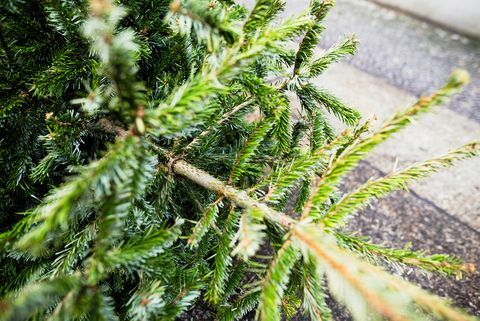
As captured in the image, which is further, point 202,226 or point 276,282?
point 202,226

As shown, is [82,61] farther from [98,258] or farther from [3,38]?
[98,258]

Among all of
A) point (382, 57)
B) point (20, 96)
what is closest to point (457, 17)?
point (382, 57)

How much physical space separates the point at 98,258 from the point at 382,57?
14.7 ft

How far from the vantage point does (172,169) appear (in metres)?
0.99

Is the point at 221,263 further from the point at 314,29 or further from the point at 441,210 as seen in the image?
the point at 441,210

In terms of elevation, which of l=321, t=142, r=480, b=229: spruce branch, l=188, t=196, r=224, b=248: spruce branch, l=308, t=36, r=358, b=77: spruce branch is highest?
l=308, t=36, r=358, b=77: spruce branch

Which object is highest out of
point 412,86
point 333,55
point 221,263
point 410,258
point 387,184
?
point 333,55

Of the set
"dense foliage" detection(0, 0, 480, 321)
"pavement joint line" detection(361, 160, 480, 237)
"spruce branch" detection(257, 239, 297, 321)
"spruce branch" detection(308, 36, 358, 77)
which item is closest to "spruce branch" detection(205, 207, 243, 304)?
"dense foliage" detection(0, 0, 480, 321)

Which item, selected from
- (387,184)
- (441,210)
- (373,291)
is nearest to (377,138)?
(387,184)

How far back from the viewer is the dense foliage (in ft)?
1.76

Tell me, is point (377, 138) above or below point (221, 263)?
above

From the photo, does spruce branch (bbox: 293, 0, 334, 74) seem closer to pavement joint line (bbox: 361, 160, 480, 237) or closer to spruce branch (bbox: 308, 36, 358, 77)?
spruce branch (bbox: 308, 36, 358, 77)

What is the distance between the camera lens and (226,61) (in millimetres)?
588

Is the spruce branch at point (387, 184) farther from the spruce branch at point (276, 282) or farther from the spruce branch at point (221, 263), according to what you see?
the spruce branch at point (221, 263)
